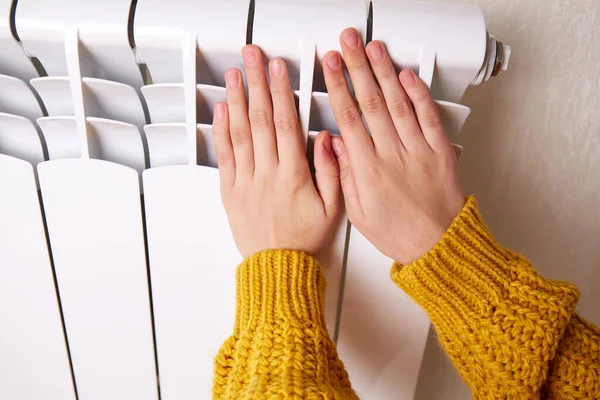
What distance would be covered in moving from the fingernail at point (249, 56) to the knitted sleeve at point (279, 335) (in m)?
0.17

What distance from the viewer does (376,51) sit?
1.42 ft

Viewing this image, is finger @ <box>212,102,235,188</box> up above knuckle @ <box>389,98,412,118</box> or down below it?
below

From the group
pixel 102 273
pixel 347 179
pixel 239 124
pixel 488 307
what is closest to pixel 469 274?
pixel 488 307

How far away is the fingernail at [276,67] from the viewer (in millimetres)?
439

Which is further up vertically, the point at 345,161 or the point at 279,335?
the point at 345,161

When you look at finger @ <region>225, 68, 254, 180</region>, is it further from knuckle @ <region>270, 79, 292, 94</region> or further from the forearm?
the forearm

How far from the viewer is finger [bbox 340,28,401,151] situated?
430 mm

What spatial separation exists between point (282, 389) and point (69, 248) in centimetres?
29

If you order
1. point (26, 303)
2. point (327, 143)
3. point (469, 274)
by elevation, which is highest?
point (327, 143)

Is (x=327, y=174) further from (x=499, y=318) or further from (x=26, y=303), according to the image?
(x=26, y=303)

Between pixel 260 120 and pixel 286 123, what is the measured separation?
0.02 m

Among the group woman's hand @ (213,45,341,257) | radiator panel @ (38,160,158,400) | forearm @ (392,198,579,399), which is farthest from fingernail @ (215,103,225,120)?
forearm @ (392,198,579,399)

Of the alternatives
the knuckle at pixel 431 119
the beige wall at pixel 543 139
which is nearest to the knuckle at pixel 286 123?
the knuckle at pixel 431 119

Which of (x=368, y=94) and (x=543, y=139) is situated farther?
(x=543, y=139)
